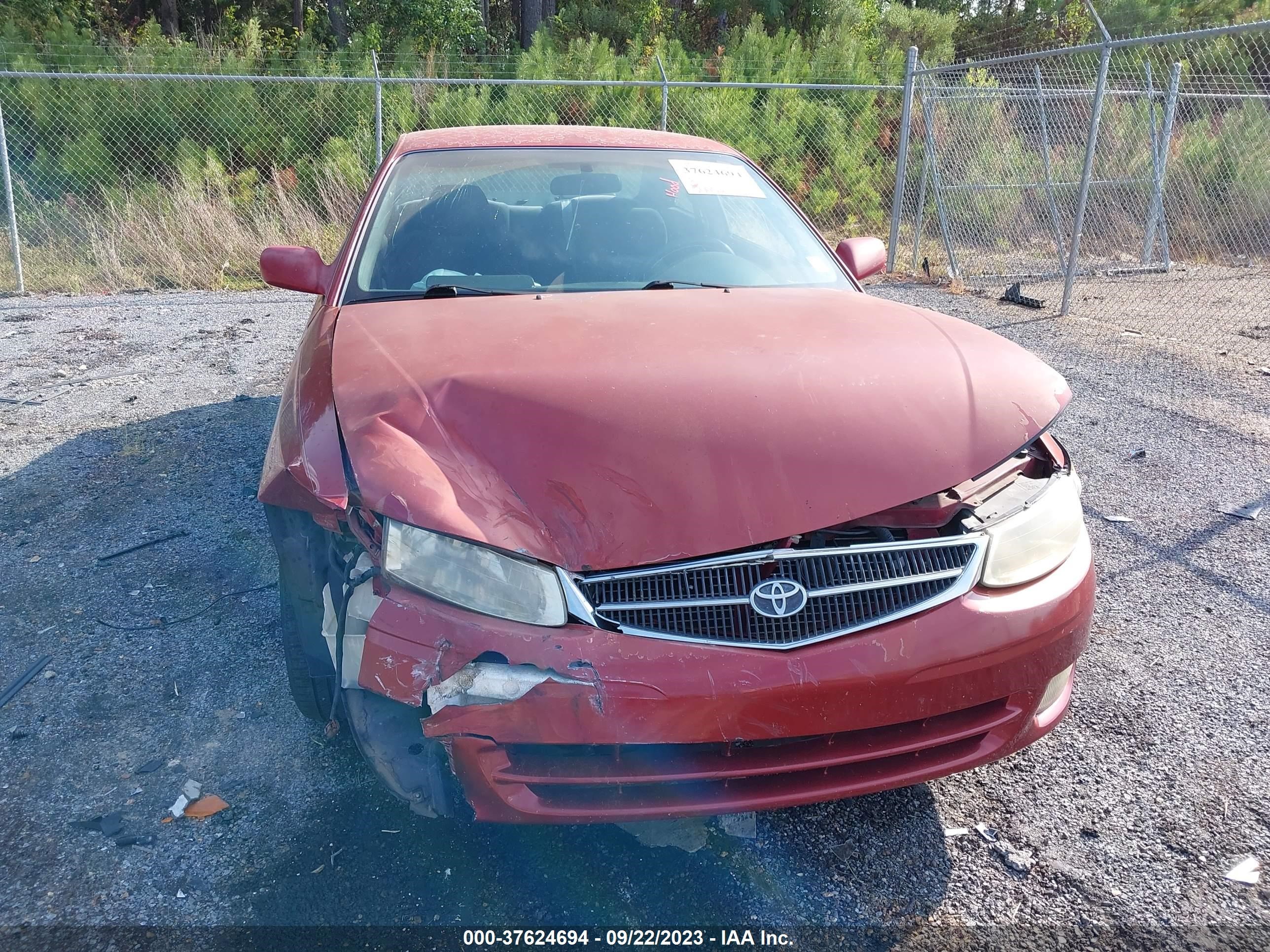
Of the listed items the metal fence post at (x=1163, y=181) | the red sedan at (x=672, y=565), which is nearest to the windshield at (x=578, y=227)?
the red sedan at (x=672, y=565)

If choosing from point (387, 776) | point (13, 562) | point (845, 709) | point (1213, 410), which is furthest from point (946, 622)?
point (1213, 410)

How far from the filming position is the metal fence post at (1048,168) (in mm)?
10070

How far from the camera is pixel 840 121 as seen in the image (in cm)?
1255

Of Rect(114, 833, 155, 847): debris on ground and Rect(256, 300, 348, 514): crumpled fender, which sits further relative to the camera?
Rect(114, 833, 155, 847): debris on ground

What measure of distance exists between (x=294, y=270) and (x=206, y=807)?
195 centimetres

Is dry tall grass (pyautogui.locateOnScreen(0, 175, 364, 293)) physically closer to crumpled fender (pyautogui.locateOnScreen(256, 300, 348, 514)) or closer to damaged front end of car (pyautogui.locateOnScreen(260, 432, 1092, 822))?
crumpled fender (pyautogui.locateOnScreen(256, 300, 348, 514))

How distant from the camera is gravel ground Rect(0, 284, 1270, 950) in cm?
206

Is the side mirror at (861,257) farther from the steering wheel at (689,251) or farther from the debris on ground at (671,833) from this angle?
the debris on ground at (671,833)

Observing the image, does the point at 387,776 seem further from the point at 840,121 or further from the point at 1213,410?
the point at 840,121

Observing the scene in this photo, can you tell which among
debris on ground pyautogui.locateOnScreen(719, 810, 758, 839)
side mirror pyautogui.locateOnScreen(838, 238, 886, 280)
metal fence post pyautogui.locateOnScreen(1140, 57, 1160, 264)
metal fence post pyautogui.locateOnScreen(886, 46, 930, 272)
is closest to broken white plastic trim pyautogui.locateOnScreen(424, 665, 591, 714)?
debris on ground pyautogui.locateOnScreen(719, 810, 758, 839)

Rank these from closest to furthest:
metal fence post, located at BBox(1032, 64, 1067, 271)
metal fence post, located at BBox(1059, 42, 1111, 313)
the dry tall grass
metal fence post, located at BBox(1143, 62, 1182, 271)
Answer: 1. metal fence post, located at BBox(1059, 42, 1111, 313)
2. the dry tall grass
3. metal fence post, located at BBox(1032, 64, 1067, 271)
4. metal fence post, located at BBox(1143, 62, 1182, 271)

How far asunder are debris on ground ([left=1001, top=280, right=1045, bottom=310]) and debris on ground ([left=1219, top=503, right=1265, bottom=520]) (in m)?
5.04

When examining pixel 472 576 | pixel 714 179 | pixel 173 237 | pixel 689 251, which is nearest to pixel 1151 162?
pixel 714 179

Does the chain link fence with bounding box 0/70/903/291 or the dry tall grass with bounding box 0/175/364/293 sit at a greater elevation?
the chain link fence with bounding box 0/70/903/291
